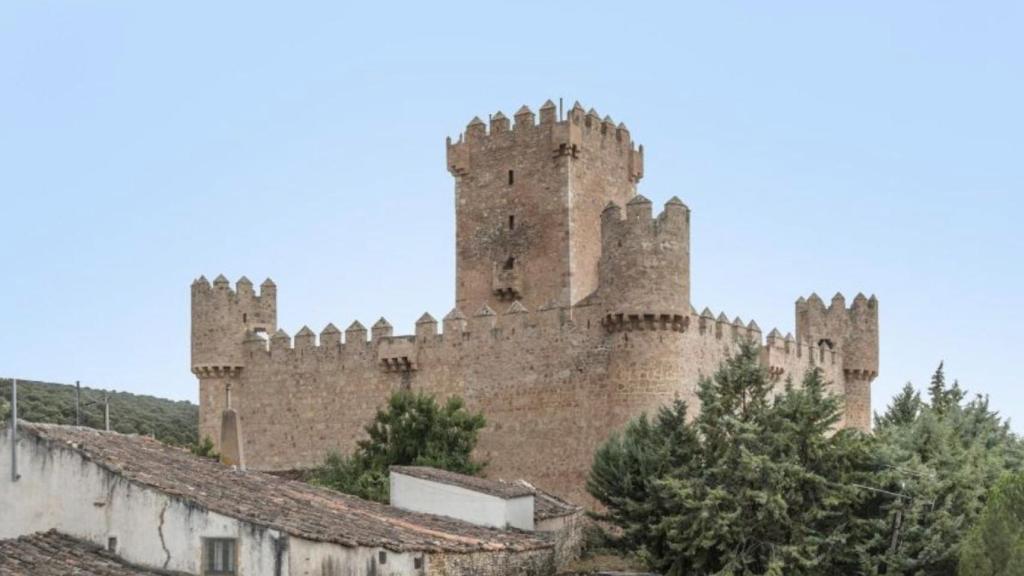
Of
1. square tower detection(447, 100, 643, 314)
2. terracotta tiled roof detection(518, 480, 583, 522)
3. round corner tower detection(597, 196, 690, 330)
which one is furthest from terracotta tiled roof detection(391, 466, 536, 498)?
square tower detection(447, 100, 643, 314)

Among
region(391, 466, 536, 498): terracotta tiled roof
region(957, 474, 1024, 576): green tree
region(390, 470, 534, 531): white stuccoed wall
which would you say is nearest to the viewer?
region(957, 474, 1024, 576): green tree

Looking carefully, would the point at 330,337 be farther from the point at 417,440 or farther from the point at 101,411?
the point at 101,411

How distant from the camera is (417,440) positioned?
1422 inches

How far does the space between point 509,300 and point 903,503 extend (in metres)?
17.1

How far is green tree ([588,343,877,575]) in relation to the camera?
26.6 meters

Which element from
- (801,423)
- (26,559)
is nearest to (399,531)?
(26,559)

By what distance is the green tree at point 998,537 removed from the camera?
24.8 meters

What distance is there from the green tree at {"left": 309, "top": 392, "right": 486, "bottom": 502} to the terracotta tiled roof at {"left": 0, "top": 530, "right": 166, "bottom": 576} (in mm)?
15308

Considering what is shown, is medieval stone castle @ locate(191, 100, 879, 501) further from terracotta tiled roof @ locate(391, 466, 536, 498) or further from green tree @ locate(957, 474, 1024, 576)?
green tree @ locate(957, 474, 1024, 576)

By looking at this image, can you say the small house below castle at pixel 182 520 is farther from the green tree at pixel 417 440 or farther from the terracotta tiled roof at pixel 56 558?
the green tree at pixel 417 440

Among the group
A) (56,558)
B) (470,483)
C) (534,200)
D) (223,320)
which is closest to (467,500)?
(470,483)

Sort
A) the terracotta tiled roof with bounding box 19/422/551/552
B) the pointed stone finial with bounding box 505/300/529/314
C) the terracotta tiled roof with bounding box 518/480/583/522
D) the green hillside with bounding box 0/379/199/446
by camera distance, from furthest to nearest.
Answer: the green hillside with bounding box 0/379/199/446 < the pointed stone finial with bounding box 505/300/529/314 < the terracotta tiled roof with bounding box 518/480/583/522 < the terracotta tiled roof with bounding box 19/422/551/552

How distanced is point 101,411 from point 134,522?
47654mm

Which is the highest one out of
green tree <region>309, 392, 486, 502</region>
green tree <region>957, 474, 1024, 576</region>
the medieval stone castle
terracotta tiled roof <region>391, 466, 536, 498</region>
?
the medieval stone castle
